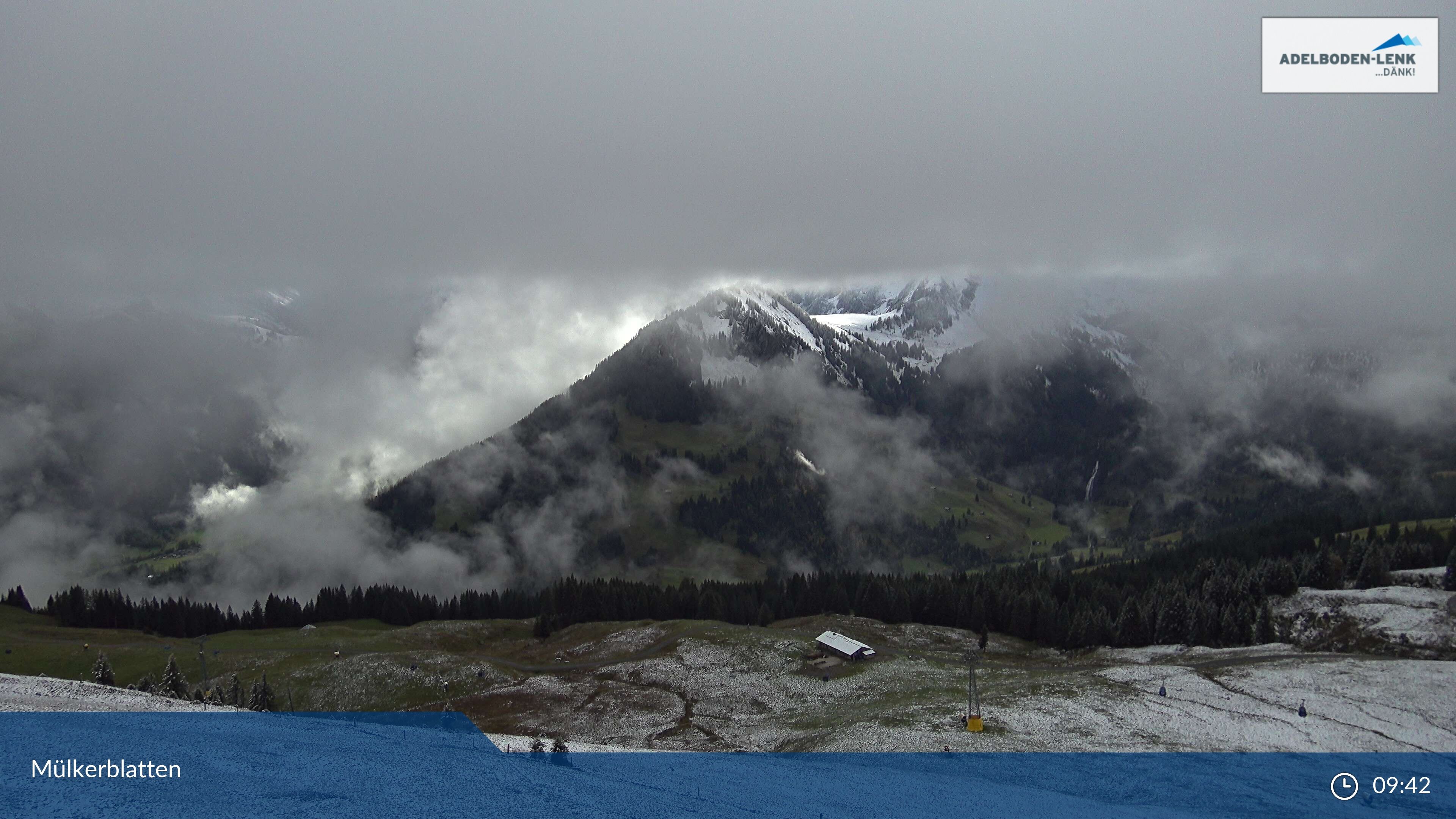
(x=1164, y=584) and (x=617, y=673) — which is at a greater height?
(x=1164, y=584)

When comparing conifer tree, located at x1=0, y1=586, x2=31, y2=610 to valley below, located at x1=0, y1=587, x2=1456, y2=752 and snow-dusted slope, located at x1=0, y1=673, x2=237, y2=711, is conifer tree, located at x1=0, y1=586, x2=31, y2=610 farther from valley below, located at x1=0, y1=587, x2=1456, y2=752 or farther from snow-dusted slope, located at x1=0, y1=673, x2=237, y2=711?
snow-dusted slope, located at x1=0, y1=673, x2=237, y2=711

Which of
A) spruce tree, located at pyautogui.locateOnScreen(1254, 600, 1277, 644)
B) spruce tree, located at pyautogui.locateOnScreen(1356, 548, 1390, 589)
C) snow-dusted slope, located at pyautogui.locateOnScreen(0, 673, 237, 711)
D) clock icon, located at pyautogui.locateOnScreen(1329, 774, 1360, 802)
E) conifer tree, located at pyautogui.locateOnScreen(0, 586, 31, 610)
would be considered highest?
spruce tree, located at pyautogui.locateOnScreen(1356, 548, 1390, 589)

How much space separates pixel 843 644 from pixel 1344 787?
6974 cm

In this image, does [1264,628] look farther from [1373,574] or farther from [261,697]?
[261,697]

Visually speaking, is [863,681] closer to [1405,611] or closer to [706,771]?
[706,771]

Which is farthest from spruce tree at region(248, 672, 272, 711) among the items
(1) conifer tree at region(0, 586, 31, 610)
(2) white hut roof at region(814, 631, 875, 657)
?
(1) conifer tree at region(0, 586, 31, 610)

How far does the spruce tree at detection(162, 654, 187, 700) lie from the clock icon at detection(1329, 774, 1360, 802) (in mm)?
118948

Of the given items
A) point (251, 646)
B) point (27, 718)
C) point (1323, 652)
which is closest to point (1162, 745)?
point (1323, 652)

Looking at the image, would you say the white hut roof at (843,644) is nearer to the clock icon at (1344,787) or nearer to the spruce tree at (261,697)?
the clock icon at (1344,787)

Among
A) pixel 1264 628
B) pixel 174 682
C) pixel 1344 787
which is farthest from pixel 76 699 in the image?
pixel 1264 628

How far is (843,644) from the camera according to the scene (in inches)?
5059

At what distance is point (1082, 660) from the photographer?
13338cm

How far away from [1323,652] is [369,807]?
127 m

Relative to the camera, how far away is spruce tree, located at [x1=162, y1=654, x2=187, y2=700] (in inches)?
3871
